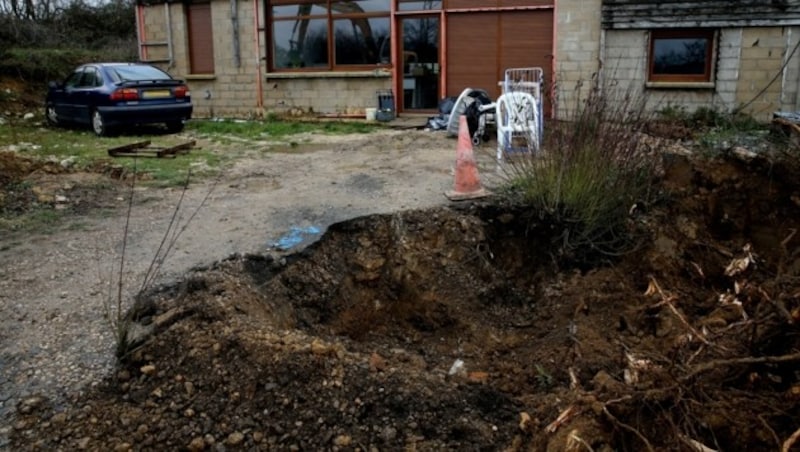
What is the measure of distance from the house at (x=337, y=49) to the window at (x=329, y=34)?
0.02m

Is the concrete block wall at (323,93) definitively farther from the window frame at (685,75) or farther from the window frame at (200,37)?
the window frame at (685,75)

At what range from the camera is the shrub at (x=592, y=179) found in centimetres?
536

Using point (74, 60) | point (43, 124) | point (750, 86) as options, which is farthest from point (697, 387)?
point (74, 60)

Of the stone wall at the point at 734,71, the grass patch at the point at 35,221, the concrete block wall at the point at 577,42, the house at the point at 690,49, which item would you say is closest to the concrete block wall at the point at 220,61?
the concrete block wall at the point at 577,42

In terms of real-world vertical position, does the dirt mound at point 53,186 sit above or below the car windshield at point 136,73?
below

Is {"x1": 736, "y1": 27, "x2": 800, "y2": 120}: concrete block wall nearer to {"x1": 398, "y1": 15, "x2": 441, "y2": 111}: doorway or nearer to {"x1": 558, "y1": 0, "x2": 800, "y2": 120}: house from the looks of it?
{"x1": 558, "y1": 0, "x2": 800, "y2": 120}: house

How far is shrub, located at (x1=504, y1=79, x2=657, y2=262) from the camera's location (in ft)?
17.6

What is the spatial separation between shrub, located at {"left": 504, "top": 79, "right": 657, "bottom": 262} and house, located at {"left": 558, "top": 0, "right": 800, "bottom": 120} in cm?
677

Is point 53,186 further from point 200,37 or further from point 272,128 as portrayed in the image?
point 200,37

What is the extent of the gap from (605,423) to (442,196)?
4304 millimetres

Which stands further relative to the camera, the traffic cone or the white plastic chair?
the white plastic chair

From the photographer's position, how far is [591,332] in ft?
14.0

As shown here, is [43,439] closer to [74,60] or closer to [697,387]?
[697,387]

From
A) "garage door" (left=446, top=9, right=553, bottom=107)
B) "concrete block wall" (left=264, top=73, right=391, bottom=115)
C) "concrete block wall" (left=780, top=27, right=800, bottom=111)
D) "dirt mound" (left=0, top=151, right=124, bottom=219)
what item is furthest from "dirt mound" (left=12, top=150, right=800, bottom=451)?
"concrete block wall" (left=264, top=73, right=391, bottom=115)
